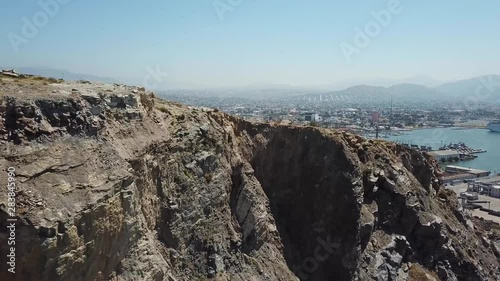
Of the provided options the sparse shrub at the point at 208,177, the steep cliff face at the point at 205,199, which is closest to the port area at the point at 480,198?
the steep cliff face at the point at 205,199

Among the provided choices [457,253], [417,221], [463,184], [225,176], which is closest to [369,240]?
[417,221]

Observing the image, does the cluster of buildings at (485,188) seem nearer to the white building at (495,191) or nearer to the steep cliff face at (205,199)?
the white building at (495,191)

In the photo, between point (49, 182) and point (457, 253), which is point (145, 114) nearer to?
point (49, 182)

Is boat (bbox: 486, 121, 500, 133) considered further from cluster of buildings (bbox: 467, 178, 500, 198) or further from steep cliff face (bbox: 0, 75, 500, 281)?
steep cliff face (bbox: 0, 75, 500, 281)

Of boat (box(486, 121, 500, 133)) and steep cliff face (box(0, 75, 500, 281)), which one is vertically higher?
steep cliff face (box(0, 75, 500, 281))

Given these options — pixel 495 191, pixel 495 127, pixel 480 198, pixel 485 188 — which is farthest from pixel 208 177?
pixel 495 127

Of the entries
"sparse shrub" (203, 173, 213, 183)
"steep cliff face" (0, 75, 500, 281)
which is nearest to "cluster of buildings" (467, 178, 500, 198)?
"steep cliff face" (0, 75, 500, 281)

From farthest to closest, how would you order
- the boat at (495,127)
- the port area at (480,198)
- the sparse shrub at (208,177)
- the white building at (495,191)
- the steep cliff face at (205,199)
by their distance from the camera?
the boat at (495,127)
the white building at (495,191)
the port area at (480,198)
the sparse shrub at (208,177)
the steep cliff face at (205,199)
